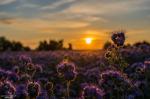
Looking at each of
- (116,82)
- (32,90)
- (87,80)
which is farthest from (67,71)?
(87,80)

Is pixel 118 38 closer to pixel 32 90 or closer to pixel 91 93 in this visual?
pixel 91 93

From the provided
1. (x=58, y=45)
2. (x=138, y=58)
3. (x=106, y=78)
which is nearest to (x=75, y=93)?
(x=106, y=78)

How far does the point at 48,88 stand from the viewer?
11.5 metres

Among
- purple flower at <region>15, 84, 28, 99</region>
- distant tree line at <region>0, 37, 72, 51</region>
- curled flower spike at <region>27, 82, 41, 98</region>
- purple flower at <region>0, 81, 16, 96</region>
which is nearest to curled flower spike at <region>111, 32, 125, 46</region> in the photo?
purple flower at <region>15, 84, 28, 99</region>

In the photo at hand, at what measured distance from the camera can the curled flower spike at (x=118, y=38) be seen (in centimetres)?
1139

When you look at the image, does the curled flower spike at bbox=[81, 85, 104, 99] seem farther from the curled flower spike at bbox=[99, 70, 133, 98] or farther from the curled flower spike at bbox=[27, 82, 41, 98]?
the curled flower spike at bbox=[99, 70, 133, 98]

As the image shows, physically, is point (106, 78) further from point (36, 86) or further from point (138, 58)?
point (138, 58)

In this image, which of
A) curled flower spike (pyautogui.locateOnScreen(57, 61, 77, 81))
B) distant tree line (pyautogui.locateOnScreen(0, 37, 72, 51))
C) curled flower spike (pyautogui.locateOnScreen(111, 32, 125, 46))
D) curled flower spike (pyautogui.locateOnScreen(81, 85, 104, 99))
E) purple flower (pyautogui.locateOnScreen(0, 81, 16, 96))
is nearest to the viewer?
purple flower (pyautogui.locateOnScreen(0, 81, 16, 96))

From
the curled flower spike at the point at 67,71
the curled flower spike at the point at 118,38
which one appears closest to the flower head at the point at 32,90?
the curled flower spike at the point at 67,71

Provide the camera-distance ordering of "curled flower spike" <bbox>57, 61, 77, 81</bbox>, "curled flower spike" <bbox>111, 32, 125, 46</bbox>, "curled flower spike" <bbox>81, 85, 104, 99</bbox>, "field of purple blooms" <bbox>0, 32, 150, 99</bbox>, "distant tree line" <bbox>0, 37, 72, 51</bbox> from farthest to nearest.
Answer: "distant tree line" <bbox>0, 37, 72, 51</bbox> < "curled flower spike" <bbox>111, 32, 125, 46</bbox> < "curled flower spike" <bbox>57, 61, 77, 81</bbox> < "field of purple blooms" <bbox>0, 32, 150, 99</bbox> < "curled flower spike" <bbox>81, 85, 104, 99</bbox>

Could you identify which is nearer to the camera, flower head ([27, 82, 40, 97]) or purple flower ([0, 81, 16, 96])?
purple flower ([0, 81, 16, 96])

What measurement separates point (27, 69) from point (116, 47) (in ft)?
6.68

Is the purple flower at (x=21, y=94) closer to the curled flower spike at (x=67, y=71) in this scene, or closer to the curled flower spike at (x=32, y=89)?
the curled flower spike at (x=32, y=89)

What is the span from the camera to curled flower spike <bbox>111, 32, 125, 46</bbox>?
448 inches
